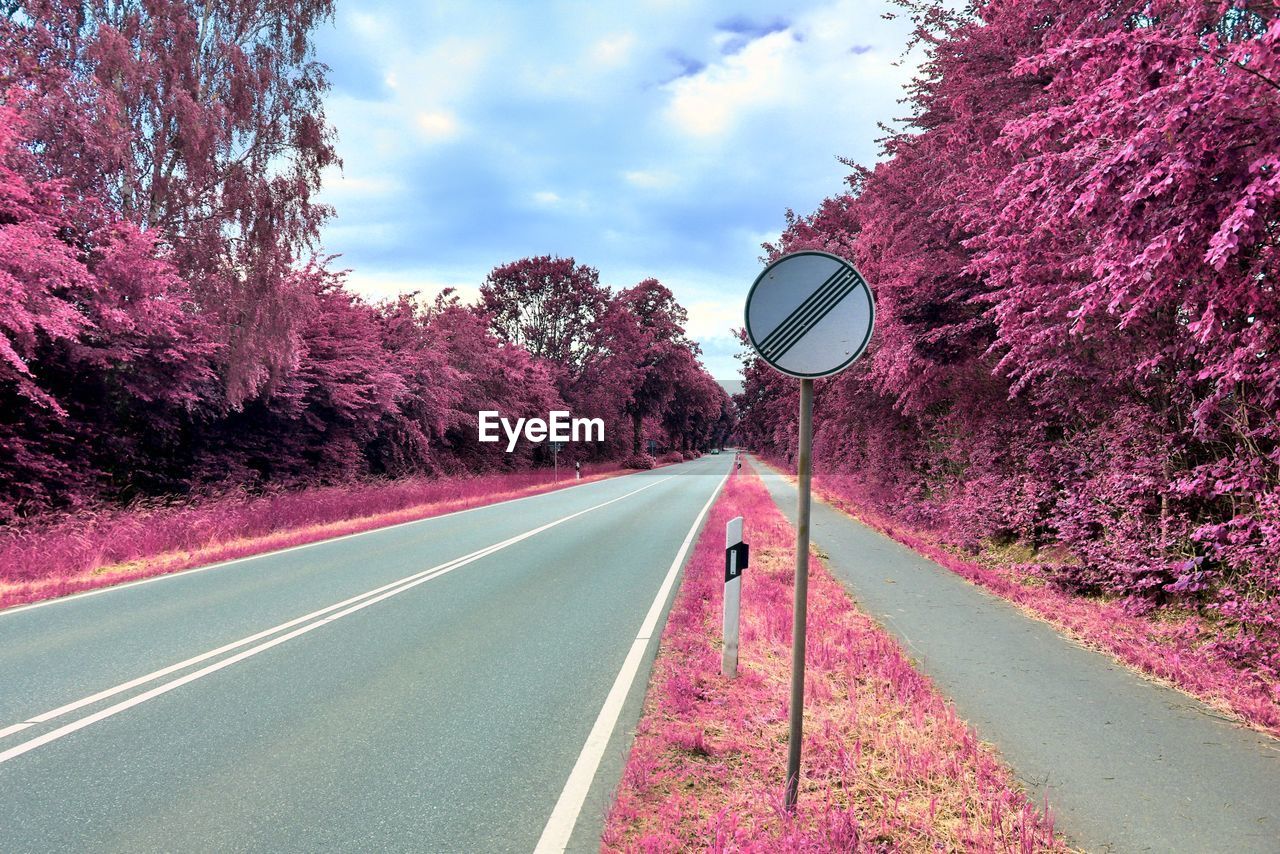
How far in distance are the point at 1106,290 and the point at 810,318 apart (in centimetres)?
323

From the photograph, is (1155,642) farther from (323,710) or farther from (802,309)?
(323,710)

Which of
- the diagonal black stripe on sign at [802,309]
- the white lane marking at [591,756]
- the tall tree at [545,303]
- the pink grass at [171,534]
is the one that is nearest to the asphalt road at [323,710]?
the white lane marking at [591,756]

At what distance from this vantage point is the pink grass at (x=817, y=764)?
2.92 meters

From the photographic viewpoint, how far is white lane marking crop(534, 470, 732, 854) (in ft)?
9.99

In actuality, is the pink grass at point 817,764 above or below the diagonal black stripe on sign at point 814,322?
below

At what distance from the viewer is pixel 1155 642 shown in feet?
18.8

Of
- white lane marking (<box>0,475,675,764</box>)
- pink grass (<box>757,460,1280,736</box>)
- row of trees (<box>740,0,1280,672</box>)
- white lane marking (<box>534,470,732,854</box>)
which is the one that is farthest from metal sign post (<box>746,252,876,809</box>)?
white lane marking (<box>0,475,675,764</box>)

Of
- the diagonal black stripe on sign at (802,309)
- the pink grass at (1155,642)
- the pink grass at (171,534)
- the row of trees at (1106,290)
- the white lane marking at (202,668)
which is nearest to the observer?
the diagonal black stripe on sign at (802,309)

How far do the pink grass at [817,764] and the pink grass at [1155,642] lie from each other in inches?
75.6

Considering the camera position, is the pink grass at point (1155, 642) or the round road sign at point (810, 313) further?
the pink grass at point (1155, 642)

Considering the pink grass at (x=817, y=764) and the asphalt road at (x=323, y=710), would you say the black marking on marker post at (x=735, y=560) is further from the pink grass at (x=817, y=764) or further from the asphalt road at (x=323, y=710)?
the asphalt road at (x=323, y=710)

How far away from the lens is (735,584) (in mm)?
5316

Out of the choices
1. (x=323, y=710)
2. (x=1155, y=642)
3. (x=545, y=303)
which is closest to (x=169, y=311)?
(x=323, y=710)

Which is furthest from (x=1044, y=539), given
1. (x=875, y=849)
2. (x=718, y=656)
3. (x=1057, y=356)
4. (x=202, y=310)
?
(x=202, y=310)
